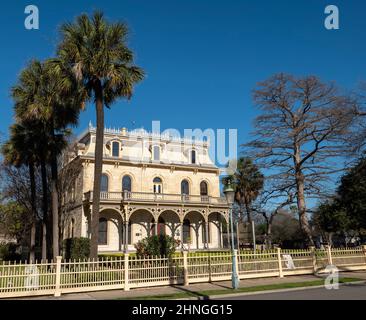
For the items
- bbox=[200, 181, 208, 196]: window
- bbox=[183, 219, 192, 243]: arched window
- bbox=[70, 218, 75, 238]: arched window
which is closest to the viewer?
bbox=[70, 218, 75, 238]: arched window

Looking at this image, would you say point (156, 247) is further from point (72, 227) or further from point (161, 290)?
point (72, 227)

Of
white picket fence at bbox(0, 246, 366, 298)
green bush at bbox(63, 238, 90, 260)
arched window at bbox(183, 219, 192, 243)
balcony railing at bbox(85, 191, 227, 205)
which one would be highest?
balcony railing at bbox(85, 191, 227, 205)

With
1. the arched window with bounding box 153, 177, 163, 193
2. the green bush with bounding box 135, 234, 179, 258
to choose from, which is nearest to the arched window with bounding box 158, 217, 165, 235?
the arched window with bounding box 153, 177, 163, 193

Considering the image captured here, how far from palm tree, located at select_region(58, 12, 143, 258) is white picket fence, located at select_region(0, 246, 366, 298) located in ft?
14.7

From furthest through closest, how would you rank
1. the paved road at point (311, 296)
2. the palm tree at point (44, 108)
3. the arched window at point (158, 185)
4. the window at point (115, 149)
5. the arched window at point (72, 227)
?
the arched window at point (158, 185) < the window at point (115, 149) < the arched window at point (72, 227) < the palm tree at point (44, 108) < the paved road at point (311, 296)

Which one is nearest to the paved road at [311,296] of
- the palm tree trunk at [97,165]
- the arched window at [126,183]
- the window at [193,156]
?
the palm tree trunk at [97,165]

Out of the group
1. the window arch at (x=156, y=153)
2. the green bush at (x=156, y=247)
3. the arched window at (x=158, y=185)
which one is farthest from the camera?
the window arch at (x=156, y=153)

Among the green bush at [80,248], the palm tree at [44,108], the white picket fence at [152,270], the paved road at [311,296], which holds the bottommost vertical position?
the paved road at [311,296]

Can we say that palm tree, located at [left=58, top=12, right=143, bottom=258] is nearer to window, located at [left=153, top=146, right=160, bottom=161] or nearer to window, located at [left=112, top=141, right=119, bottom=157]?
window, located at [left=112, top=141, right=119, bottom=157]

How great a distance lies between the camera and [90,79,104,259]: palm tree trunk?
619 inches

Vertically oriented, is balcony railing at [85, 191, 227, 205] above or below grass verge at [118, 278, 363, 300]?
above

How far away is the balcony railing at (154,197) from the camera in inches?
1192

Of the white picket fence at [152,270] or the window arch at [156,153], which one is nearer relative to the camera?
the white picket fence at [152,270]

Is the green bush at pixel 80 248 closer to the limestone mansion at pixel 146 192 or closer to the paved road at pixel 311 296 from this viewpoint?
the limestone mansion at pixel 146 192
